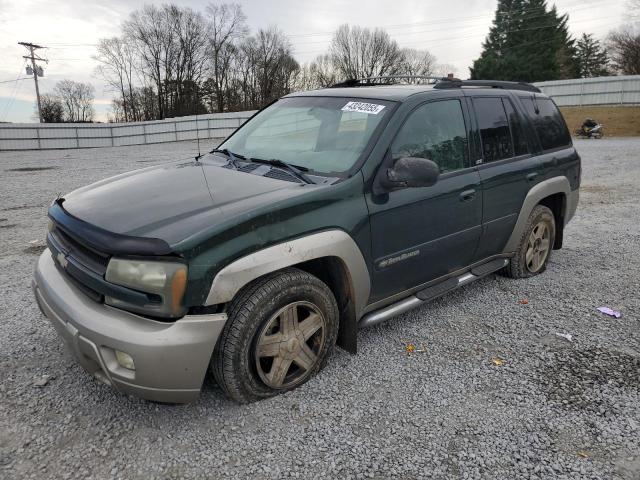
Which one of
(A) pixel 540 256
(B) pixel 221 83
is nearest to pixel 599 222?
(A) pixel 540 256

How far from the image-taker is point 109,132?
93.6 ft

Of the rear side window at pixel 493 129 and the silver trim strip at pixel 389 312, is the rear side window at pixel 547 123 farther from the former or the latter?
the silver trim strip at pixel 389 312

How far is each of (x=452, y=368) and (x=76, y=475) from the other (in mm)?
2237

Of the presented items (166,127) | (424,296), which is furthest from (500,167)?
(166,127)

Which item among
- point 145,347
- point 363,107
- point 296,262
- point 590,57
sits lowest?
point 145,347

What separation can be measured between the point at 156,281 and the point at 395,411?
4.95 ft

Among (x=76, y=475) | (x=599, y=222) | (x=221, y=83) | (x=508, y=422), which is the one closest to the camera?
(x=76, y=475)

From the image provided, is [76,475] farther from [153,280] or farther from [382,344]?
[382,344]

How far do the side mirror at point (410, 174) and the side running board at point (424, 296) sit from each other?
861 mm

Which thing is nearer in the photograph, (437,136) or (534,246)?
(437,136)

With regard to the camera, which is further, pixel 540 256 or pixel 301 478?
pixel 540 256

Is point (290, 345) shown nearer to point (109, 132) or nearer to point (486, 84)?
point (486, 84)

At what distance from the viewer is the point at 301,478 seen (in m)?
2.23

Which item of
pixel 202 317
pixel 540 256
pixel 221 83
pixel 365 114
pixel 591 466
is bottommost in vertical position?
pixel 591 466
